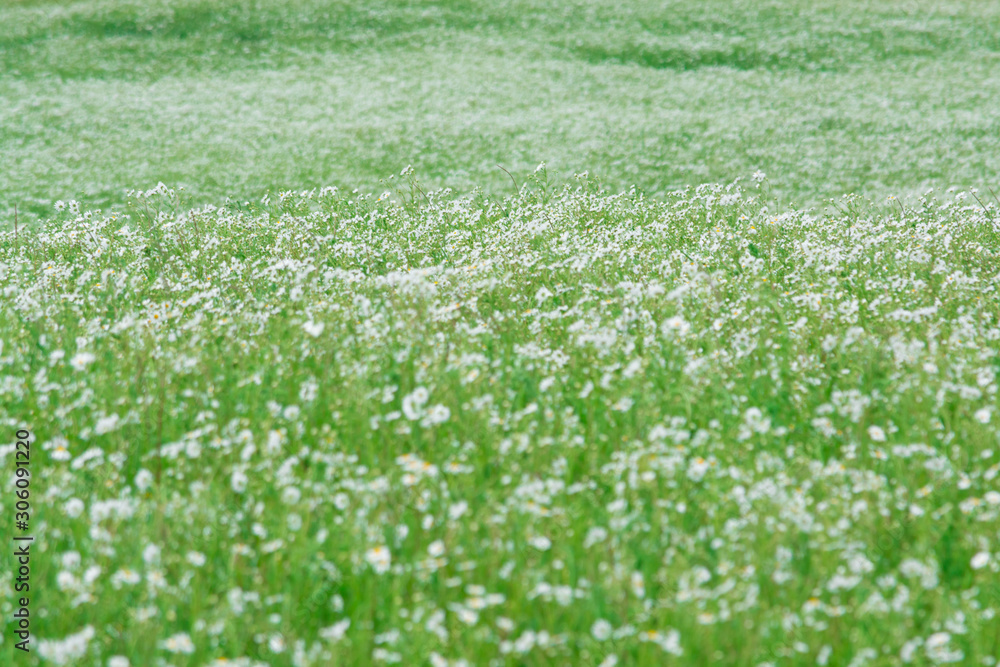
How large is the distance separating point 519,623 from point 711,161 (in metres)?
13.0

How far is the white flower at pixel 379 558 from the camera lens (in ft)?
10.7

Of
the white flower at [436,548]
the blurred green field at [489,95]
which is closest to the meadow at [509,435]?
the white flower at [436,548]

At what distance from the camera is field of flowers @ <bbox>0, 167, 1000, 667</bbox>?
3.01m

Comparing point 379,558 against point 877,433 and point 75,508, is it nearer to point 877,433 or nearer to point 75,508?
point 75,508

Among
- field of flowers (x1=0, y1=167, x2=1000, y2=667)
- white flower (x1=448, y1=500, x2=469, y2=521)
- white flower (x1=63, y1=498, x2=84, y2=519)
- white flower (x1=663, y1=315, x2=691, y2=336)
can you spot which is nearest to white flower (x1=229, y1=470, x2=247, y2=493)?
field of flowers (x1=0, y1=167, x2=1000, y2=667)

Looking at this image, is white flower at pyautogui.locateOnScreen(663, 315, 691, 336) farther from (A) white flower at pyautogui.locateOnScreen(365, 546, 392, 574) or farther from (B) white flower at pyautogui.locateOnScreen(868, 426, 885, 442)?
(A) white flower at pyautogui.locateOnScreen(365, 546, 392, 574)

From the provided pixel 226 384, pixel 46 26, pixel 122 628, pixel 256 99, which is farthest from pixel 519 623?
pixel 46 26

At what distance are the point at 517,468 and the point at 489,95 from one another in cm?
1598

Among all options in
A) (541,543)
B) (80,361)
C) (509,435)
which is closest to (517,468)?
(509,435)

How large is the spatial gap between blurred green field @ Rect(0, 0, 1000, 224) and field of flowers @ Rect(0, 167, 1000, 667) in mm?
7756

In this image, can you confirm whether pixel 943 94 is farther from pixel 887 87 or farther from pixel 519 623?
pixel 519 623

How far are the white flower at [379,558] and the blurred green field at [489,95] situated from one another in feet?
35.3

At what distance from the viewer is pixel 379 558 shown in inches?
130

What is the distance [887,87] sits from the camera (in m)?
18.5
